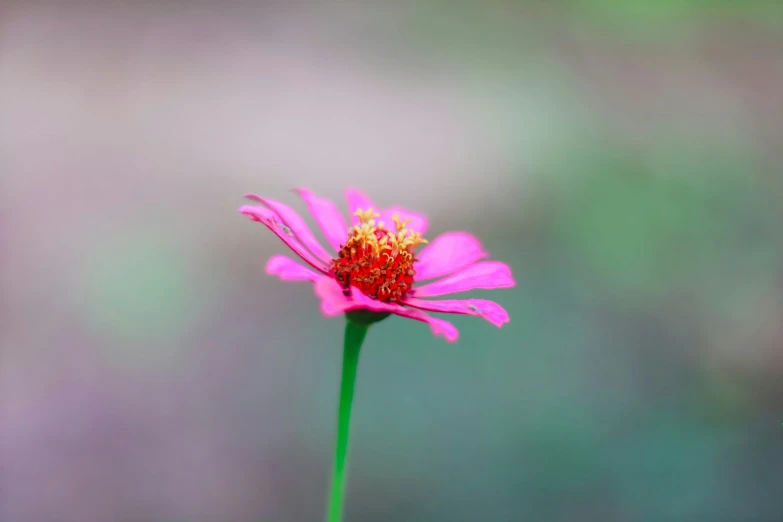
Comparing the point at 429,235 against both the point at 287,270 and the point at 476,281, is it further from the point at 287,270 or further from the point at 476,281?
the point at 287,270

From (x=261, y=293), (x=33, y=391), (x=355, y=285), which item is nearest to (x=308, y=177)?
(x=261, y=293)

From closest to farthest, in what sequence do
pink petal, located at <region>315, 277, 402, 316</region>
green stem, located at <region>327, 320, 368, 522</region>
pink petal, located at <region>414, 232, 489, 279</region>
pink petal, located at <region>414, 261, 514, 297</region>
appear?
1. pink petal, located at <region>315, 277, 402, 316</region>
2. green stem, located at <region>327, 320, 368, 522</region>
3. pink petal, located at <region>414, 261, 514, 297</region>
4. pink petal, located at <region>414, 232, 489, 279</region>

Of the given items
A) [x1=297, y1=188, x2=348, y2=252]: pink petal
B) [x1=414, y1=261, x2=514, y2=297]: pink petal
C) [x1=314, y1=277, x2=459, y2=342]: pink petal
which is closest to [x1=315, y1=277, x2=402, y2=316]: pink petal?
[x1=314, y1=277, x2=459, y2=342]: pink petal

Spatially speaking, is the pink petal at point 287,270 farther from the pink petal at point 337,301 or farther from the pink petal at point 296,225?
the pink petal at point 296,225

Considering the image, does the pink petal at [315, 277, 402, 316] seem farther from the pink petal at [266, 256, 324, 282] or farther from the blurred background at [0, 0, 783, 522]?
the blurred background at [0, 0, 783, 522]

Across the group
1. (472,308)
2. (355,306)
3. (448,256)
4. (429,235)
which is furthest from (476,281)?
(429,235)
